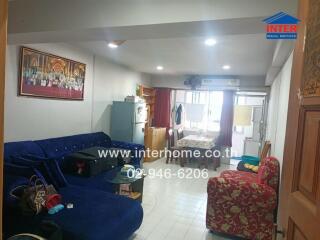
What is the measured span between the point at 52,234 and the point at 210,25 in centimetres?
199

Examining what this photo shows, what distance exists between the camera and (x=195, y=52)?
3.94 meters

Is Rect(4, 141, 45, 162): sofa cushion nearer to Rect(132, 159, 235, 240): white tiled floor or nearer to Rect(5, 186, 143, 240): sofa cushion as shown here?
Rect(5, 186, 143, 240): sofa cushion

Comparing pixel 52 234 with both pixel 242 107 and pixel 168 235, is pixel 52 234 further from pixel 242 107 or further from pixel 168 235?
pixel 242 107

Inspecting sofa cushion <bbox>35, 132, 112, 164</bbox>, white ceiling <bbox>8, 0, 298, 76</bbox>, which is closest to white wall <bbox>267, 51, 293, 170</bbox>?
white ceiling <bbox>8, 0, 298, 76</bbox>

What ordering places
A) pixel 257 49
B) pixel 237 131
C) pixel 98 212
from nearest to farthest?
1. pixel 98 212
2. pixel 257 49
3. pixel 237 131

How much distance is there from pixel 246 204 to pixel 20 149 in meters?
2.85

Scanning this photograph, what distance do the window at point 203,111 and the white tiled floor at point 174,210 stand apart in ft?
7.52

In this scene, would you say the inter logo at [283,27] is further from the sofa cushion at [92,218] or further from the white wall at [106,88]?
the white wall at [106,88]

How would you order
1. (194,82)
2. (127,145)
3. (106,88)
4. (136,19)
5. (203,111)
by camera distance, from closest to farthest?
(136,19) < (127,145) < (106,88) < (194,82) < (203,111)

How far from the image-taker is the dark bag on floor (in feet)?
11.5

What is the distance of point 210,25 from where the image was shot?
1.68 m

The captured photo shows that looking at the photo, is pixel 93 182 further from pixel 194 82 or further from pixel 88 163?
pixel 194 82

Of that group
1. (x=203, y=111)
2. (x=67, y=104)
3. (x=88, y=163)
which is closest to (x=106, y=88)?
(x=67, y=104)

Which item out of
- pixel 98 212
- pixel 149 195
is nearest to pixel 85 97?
pixel 149 195
